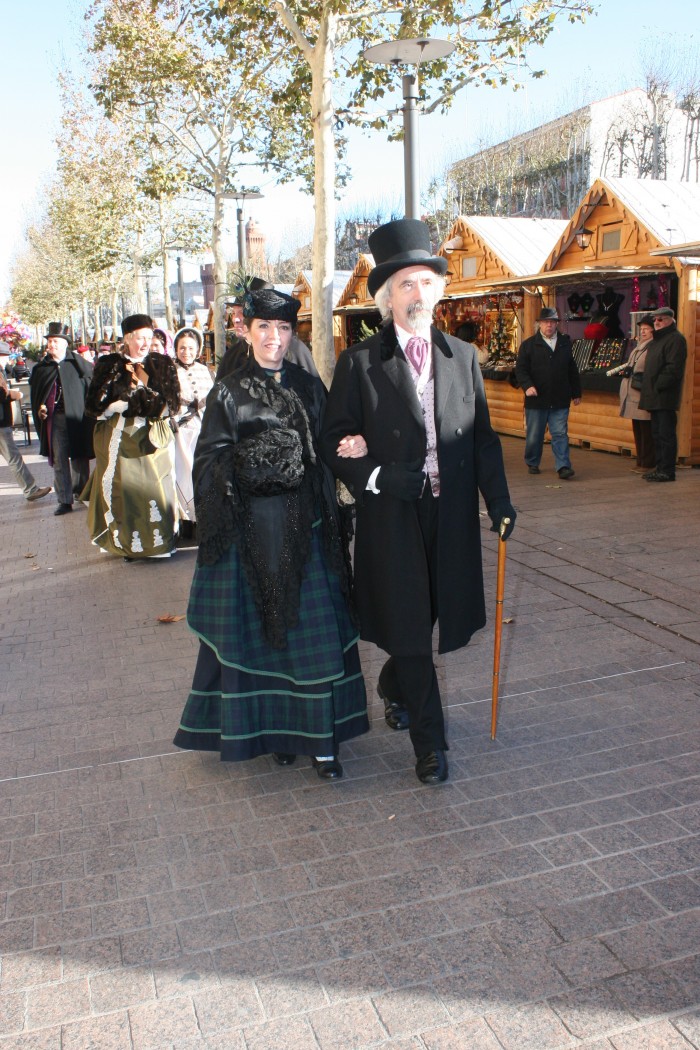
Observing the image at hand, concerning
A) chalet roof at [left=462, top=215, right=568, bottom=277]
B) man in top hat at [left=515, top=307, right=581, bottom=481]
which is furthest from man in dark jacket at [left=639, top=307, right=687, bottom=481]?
chalet roof at [left=462, top=215, right=568, bottom=277]

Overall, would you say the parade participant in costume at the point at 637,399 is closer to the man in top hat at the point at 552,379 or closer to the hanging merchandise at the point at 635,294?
the man in top hat at the point at 552,379

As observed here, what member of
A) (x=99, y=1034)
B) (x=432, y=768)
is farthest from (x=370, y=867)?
(x=99, y=1034)

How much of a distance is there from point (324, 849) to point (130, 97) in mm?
19620

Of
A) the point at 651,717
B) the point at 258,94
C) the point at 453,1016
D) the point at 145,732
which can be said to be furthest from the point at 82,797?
the point at 258,94

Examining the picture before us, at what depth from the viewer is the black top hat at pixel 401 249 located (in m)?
3.50

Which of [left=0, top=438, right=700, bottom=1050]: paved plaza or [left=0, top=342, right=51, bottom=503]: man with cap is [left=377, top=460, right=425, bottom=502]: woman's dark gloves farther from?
[left=0, top=342, right=51, bottom=503]: man with cap

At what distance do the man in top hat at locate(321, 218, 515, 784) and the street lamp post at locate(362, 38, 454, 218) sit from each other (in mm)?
5832

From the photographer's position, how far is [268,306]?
364 centimetres

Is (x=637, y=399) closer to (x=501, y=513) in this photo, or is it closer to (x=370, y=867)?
(x=501, y=513)

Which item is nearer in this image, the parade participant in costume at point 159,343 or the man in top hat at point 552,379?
the parade participant in costume at point 159,343

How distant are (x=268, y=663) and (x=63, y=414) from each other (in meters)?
7.11

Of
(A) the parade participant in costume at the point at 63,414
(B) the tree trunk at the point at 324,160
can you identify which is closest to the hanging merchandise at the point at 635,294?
(B) the tree trunk at the point at 324,160

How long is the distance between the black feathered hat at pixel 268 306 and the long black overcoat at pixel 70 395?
6.74 metres

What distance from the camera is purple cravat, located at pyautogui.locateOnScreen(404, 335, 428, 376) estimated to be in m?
3.64
